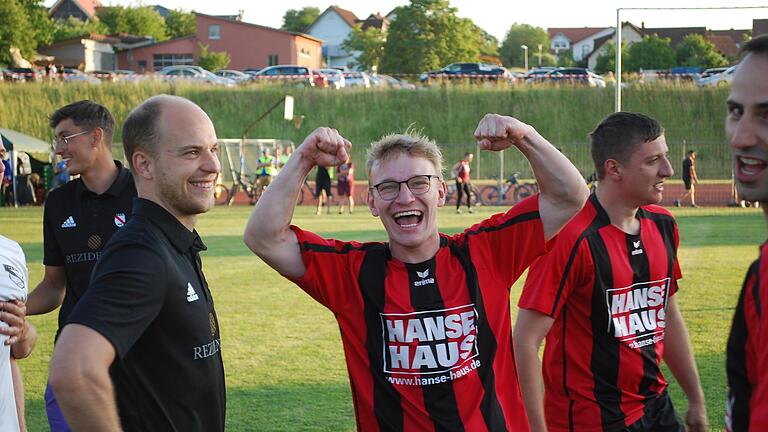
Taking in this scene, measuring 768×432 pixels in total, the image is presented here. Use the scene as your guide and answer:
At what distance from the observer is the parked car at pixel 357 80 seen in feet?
154

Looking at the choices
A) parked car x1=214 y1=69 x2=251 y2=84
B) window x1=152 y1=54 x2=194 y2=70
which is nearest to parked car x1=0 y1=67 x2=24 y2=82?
parked car x1=214 y1=69 x2=251 y2=84

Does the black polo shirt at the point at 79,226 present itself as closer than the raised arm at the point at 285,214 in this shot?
No

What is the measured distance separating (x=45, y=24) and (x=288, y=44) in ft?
76.6

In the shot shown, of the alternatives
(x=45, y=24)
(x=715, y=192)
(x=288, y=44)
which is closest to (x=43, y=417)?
(x=715, y=192)

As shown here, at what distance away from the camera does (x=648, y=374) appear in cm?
406

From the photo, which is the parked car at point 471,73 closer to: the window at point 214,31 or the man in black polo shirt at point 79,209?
the window at point 214,31

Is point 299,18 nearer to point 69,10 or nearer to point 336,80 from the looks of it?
point 69,10

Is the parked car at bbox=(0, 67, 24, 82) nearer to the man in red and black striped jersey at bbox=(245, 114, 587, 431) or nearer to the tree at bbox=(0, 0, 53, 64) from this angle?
the tree at bbox=(0, 0, 53, 64)

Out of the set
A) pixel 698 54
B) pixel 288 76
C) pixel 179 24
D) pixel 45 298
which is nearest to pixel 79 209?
pixel 45 298

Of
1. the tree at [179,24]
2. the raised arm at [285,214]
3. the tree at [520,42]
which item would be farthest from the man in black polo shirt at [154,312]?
the tree at [520,42]

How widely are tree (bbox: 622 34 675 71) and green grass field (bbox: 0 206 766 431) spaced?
3528 cm

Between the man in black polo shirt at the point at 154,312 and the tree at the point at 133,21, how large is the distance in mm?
101067

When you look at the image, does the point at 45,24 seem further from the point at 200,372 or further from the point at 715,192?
the point at 200,372

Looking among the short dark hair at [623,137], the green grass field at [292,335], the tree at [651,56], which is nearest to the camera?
the short dark hair at [623,137]
